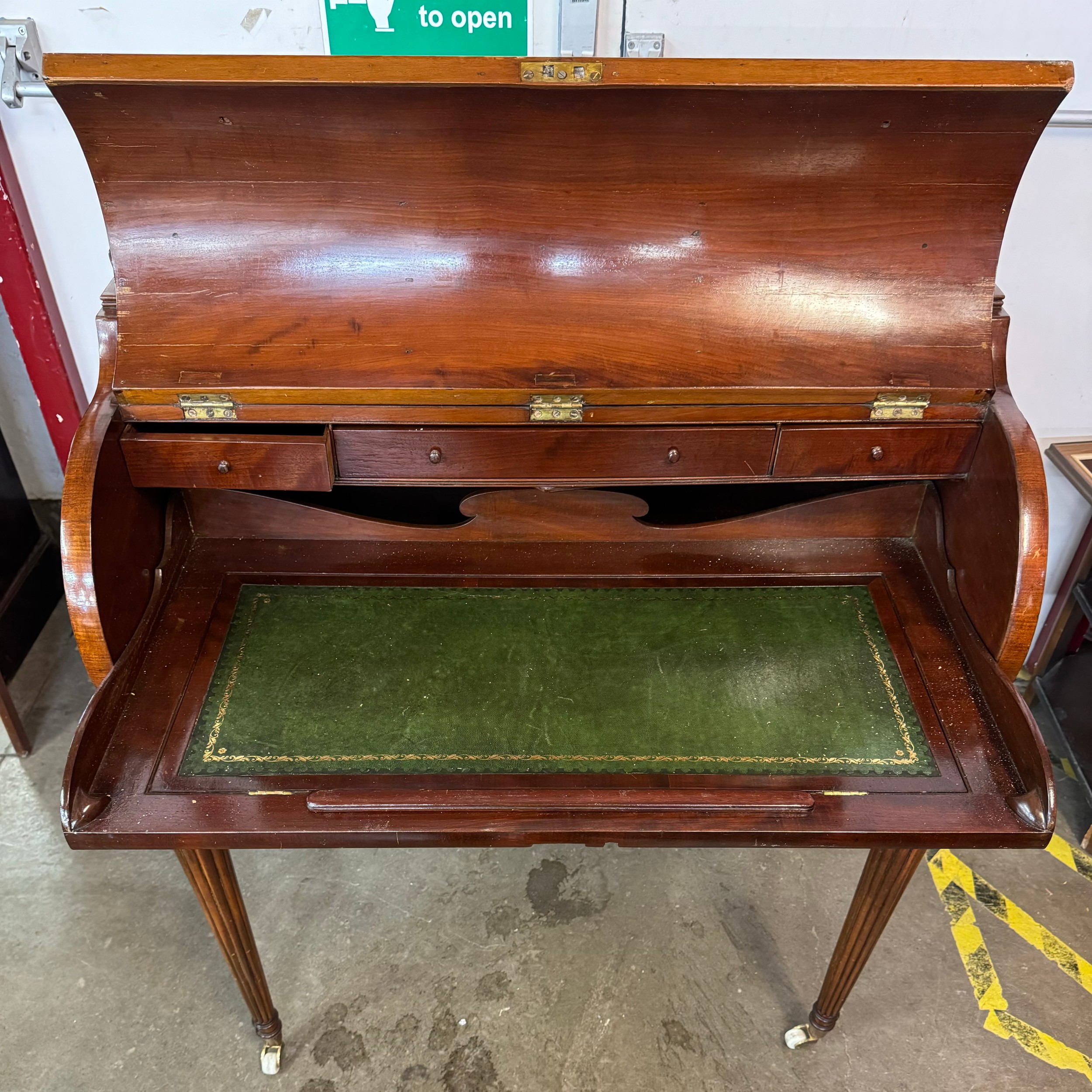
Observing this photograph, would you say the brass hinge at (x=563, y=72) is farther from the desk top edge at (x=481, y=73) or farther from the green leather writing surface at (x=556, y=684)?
the green leather writing surface at (x=556, y=684)

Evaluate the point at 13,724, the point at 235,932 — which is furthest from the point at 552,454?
the point at 13,724

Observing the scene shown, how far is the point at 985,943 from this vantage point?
2318 millimetres

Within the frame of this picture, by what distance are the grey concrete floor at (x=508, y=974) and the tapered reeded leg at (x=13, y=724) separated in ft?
0.49

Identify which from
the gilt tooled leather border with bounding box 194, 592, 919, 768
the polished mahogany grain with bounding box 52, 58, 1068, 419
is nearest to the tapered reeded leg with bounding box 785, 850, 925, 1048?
the gilt tooled leather border with bounding box 194, 592, 919, 768

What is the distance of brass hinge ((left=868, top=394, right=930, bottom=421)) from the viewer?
1673mm

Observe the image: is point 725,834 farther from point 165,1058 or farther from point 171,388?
point 165,1058

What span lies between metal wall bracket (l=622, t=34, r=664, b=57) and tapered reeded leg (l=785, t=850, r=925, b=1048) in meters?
1.83

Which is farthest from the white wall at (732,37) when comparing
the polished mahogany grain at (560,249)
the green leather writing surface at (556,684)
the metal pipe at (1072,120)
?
the green leather writing surface at (556,684)

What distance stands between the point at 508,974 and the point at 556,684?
100 cm

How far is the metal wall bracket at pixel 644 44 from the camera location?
2035mm

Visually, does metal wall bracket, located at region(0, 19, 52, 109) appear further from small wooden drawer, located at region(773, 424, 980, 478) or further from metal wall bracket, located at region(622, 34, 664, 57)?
small wooden drawer, located at region(773, 424, 980, 478)

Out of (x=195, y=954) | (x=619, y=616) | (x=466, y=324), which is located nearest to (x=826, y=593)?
(x=619, y=616)

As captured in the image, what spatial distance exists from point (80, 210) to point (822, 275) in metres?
1.89

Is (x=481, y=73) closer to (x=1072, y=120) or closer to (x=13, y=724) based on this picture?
(x=1072, y=120)
